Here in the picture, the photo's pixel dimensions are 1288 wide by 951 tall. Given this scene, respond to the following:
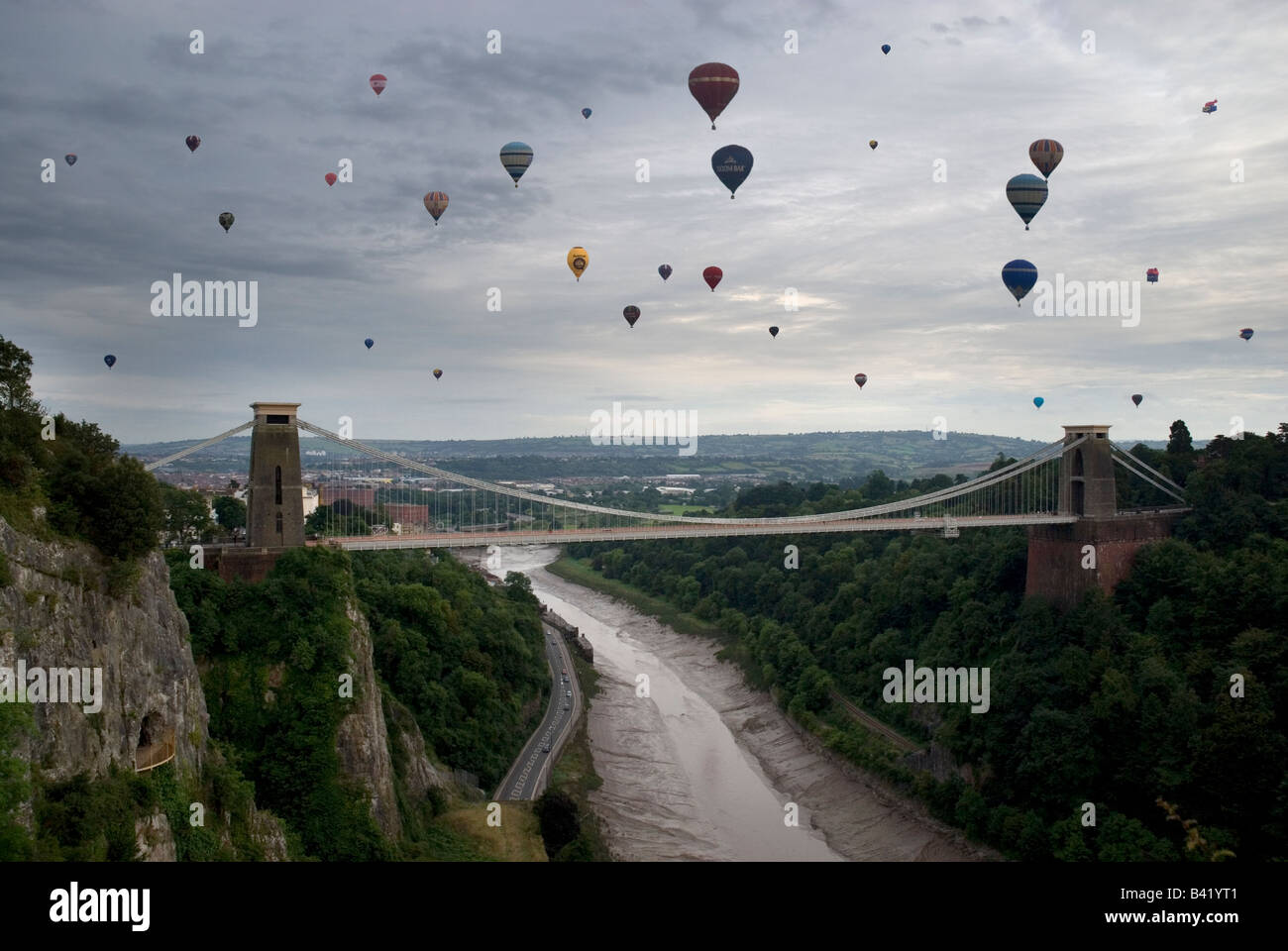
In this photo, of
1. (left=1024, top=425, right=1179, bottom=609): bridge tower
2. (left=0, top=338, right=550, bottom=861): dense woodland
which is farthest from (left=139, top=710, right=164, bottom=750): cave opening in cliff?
(left=1024, top=425, right=1179, bottom=609): bridge tower

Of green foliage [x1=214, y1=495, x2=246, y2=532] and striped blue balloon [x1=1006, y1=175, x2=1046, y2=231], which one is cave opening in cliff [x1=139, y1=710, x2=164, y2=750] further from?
striped blue balloon [x1=1006, y1=175, x2=1046, y2=231]

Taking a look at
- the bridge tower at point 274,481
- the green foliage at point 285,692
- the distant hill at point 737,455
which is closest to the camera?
the green foliage at point 285,692

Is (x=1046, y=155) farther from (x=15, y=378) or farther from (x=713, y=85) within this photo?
(x=15, y=378)

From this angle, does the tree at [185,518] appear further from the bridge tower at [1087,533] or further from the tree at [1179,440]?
the tree at [1179,440]

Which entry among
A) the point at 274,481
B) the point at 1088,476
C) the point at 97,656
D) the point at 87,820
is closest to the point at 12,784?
the point at 87,820

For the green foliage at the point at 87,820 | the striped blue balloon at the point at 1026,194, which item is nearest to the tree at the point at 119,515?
the green foliage at the point at 87,820

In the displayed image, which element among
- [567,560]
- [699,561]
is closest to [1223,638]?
[699,561]
